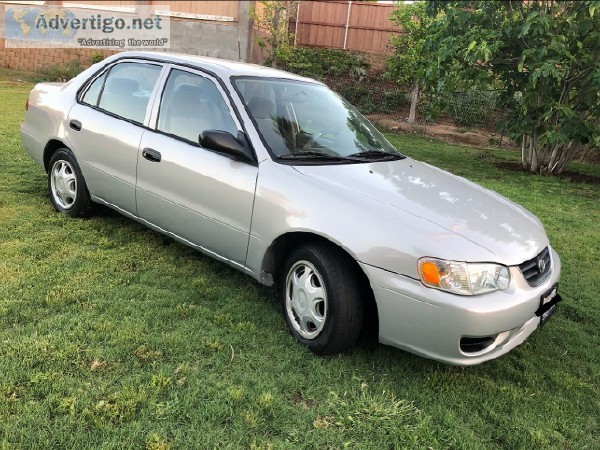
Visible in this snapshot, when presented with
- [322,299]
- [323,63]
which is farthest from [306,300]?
[323,63]

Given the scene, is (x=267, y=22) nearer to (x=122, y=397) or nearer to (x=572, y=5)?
(x=572, y=5)

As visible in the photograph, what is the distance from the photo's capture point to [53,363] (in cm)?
271

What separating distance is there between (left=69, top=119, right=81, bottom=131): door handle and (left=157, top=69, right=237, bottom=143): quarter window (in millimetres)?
1007

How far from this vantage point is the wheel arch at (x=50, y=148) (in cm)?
482

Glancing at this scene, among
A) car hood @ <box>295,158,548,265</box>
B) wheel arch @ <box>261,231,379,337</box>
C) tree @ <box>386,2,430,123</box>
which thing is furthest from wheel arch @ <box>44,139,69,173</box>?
tree @ <box>386,2,430,123</box>

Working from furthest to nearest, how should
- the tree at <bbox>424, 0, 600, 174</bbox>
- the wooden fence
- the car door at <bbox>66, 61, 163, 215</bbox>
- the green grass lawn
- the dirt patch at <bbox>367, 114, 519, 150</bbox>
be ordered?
1. the wooden fence
2. the dirt patch at <bbox>367, 114, 519, 150</bbox>
3. the tree at <bbox>424, 0, 600, 174</bbox>
4. the car door at <bbox>66, 61, 163, 215</bbox>
5. the green grass lawn

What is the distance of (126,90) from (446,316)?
318cm

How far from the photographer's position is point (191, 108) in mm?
3846

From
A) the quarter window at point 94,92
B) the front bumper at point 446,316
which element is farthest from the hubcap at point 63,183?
the front bumper at point 446,316

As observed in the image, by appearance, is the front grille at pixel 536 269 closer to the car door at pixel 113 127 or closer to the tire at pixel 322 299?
the tire at pixel 322 299

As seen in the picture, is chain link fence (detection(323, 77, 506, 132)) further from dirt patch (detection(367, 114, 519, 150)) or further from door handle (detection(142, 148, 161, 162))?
door handle (detection(142, 148, 161, 162))

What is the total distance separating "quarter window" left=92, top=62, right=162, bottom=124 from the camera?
13.6ft

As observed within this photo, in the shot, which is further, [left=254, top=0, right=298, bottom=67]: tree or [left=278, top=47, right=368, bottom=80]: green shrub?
[left=278, top=47, right=368, bottom=80]: green shrub

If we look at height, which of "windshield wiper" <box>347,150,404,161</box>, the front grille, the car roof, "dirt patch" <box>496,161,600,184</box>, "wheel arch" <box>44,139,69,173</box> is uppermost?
the car roof
